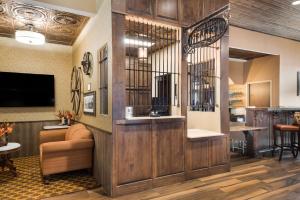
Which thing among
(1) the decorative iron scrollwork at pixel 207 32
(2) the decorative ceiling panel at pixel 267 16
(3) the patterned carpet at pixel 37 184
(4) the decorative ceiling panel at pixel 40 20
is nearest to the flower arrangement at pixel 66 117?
(3) the patterned carpet at pixel 37 184

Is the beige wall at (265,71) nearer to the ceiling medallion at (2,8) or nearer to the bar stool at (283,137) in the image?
the bar stool at (283,137)

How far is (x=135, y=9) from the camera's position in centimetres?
306

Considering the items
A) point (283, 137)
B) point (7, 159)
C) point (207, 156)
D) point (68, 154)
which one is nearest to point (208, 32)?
point (207, 156)

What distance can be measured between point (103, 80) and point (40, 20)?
2.09 m

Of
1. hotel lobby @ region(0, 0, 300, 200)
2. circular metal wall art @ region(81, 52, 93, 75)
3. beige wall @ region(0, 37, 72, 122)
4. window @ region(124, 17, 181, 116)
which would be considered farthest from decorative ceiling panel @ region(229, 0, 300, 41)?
beige wall @ region(0, 37, 72, 122)

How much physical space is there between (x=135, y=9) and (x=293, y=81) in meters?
5.54

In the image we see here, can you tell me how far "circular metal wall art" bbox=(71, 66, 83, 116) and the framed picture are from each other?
592 millimetres

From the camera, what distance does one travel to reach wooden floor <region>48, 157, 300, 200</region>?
9.48ft

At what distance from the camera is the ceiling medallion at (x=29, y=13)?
364cm

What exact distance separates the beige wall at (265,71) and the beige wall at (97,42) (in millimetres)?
5189

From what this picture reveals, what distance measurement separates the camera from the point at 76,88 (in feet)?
17.3

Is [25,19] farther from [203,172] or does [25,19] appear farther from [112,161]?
[203,172]

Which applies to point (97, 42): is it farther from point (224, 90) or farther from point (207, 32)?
point (224, 90)

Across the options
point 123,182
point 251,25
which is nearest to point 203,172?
point 123,182
